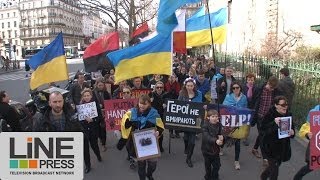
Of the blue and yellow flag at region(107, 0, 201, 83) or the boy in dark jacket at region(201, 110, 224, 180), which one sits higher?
the blue and yellow flag at region(107, 0, 201, 83)

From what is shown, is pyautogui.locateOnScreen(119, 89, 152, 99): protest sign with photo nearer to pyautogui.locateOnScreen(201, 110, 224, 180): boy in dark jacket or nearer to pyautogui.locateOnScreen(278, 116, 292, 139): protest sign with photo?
pyautogui.locateOnScreen(201, 110, 224, 180): boy in dark jacket

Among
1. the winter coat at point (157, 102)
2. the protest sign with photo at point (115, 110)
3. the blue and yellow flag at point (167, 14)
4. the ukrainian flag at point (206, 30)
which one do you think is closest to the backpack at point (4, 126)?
the protest sign with photo at point (115, 110)

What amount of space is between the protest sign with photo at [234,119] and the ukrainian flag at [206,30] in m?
5.95

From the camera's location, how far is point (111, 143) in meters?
10.3

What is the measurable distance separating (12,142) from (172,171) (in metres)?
4.58

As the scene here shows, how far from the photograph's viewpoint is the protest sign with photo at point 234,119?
7.97 m

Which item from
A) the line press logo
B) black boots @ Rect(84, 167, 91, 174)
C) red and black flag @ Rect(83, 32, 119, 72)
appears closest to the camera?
the line press logo

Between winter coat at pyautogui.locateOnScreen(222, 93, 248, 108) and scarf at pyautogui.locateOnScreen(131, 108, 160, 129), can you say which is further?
winter coat at pyautogui.locateOnScreen(222, 93, 248, 108)

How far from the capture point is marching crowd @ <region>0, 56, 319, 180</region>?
5.61 metres

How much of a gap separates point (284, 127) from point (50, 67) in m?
4.90

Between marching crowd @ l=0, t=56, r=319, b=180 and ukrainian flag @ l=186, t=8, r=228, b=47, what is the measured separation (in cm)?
181

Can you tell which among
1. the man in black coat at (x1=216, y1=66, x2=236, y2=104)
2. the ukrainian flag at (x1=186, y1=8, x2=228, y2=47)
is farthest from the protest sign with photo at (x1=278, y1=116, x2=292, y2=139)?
the ukrainian flag at (x1=186, y1=8, x2=228, y2=47)

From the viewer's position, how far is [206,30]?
1389 centimetres

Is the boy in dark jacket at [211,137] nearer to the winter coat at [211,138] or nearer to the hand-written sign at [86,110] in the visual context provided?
the winter coat at [211,138]
